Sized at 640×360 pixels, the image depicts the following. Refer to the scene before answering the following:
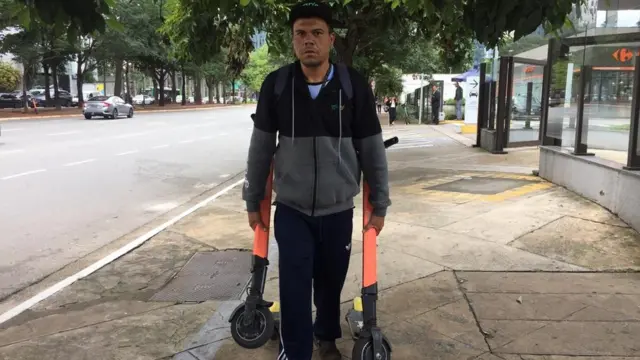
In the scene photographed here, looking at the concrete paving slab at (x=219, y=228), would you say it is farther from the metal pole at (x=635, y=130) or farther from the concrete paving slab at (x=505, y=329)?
the metal pole at (x=635, y=130)

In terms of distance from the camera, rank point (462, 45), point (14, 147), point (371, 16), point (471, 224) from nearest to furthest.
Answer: point (471, 224) < point (371, 16) < point (462, 45) < point (14, 147)

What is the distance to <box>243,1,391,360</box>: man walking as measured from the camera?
2789 mm

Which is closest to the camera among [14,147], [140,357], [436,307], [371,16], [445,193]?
[140,357]

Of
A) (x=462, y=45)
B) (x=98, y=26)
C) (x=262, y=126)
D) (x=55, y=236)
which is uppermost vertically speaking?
(x=462, y=45)

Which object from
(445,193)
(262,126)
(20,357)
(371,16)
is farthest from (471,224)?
(20,357)

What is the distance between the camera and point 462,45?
10492mm

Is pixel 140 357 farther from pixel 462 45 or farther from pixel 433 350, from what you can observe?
pixel 462 45

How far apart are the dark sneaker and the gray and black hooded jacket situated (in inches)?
34.8

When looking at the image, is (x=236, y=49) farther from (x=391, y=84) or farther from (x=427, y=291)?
(x=391, y=84)

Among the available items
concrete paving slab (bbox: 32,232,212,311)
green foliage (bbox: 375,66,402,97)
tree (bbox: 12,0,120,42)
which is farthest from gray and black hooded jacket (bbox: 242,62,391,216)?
green foliage (bbox: 375,66,402,97)

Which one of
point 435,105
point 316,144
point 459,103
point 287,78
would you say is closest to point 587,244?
point 316,144

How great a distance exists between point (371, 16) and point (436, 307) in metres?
4.65

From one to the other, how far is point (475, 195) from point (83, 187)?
6.61m

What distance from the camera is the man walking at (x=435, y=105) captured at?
Answer: 2727 centimetres
